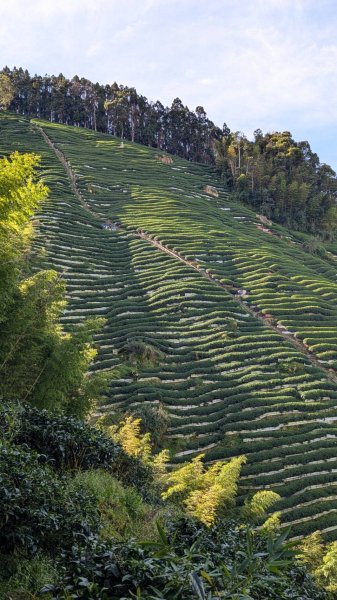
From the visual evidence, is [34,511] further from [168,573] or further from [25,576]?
[168,573]

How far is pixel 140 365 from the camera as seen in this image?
32.1 metres

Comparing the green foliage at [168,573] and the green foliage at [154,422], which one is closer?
the green foliage at [168,573]

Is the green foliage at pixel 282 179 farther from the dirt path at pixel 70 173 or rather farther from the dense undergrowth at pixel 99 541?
the dense undergrowth at pixel 99 541

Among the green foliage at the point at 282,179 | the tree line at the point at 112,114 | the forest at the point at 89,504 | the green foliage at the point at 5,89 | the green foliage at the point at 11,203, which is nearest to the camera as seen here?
the forest at the point at 89,504

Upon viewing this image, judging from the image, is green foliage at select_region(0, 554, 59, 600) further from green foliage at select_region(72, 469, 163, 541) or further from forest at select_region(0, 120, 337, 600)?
green foliage at select_region(72, 469, 163, 541)

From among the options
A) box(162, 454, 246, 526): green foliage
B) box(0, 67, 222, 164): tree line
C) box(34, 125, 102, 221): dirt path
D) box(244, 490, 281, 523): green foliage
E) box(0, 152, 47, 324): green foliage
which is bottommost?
box(244, 490, 281, 523): green foliage

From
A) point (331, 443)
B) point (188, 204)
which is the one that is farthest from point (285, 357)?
point (188, 204)

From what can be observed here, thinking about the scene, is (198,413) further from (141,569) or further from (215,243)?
(215,243)

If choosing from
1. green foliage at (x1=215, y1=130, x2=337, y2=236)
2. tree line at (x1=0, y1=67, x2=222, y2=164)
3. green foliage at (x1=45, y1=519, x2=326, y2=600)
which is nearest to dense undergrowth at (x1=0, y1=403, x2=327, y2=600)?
green foliage at (x1=45, y1=519, x2=326, y2=600)

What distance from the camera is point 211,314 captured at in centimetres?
3953

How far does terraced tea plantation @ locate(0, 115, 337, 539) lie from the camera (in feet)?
82.5

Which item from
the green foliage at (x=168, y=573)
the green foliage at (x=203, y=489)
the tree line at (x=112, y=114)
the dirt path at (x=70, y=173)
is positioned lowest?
the green foliage at (x=203, y=489)

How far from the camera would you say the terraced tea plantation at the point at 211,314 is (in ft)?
82.5

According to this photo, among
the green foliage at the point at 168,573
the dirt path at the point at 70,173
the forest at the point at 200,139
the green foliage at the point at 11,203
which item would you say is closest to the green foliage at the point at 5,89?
the forest at the point at 200,139
